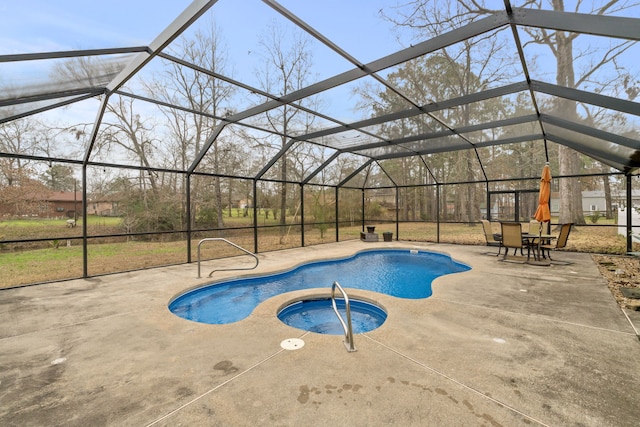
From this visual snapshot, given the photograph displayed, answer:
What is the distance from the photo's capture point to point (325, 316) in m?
4.34

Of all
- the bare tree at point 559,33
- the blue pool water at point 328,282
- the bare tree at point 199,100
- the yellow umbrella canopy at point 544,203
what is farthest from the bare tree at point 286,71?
the yellow umbrella canopy at point 544,203

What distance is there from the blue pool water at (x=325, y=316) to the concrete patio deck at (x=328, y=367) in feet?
1.03

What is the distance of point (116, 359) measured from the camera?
2.49 meters

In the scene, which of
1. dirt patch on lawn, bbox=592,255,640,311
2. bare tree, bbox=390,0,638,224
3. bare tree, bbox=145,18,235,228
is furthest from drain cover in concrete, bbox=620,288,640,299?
bare tree, bbox=145,18,235,228

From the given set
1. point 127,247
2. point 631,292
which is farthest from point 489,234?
point 127,247

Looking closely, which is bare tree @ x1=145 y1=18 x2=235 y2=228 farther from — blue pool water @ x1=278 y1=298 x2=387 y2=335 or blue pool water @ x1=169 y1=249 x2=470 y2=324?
blue pool water @ x1=278 y1=298 x2=387 y2=335

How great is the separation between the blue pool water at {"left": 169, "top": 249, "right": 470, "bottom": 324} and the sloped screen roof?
3.40m

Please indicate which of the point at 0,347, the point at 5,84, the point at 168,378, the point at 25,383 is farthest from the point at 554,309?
the point at 5,84

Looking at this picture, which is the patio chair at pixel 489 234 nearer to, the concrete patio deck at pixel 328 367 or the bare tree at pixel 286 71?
the concrete patio deck at pixel 328 367

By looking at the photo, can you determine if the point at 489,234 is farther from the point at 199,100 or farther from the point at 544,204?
the point at 199,100

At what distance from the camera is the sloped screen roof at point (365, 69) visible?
2982 mm

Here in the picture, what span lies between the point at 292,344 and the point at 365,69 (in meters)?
3.82

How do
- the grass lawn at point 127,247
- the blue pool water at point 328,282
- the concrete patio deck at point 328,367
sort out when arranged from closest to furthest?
the concrete patio deck at point 328,367 → the blue pool water at point 328,282 → the grass lawn at point 127,247

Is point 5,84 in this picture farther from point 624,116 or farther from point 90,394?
point 624,116
